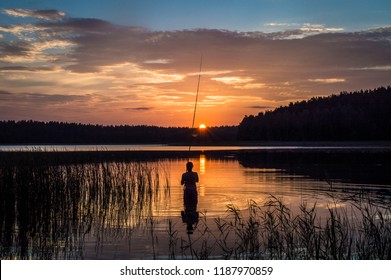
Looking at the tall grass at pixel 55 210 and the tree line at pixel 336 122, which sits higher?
the tree line at pixel 336 122

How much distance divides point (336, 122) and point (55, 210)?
12698 cm

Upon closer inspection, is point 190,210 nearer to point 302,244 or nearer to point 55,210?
point 55,210

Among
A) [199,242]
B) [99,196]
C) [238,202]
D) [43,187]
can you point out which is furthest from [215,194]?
[199,242]

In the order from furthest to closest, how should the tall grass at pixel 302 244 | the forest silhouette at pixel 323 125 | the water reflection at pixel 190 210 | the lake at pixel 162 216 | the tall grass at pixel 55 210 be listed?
1. the forest silhouette at pixel 323 125
2. the water reflection at pixel 190 210
3. the tall grass at pixel 55 210
4. the lake at pixel 162 216
5. the tall grass at pixel 302 244

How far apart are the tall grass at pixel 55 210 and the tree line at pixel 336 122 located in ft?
362

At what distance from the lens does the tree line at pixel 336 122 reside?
12825 centimetres

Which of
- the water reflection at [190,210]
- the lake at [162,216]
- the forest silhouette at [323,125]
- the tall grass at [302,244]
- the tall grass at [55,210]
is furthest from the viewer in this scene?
the forest silhouette at [323,125]

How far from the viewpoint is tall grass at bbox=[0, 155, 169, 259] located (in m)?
13.9

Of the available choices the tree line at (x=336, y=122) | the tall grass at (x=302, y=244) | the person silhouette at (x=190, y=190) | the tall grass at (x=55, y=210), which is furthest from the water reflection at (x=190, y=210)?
the tree line at (x=336, y=122)

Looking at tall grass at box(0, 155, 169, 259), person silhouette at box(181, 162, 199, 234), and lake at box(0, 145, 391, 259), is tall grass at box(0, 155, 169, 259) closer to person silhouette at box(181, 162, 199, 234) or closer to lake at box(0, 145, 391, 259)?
lake at box(0, 145, 391, 259)

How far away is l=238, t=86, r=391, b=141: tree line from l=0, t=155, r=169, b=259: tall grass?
11024cm

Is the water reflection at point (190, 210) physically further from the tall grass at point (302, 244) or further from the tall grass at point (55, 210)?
the tall grass at point (302, 244)

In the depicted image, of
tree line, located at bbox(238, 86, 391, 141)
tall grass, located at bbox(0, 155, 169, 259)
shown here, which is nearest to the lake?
tall grass, located at bbox(0, 155, 169, 259)
